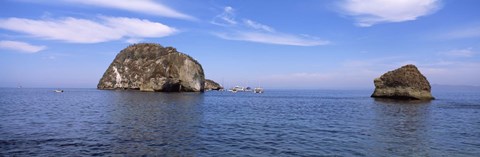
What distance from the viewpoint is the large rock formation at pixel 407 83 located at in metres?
101

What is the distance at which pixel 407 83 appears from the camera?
3984 inches

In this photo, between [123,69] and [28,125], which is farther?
[123,69]

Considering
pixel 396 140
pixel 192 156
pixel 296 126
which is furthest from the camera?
pixel 296 126

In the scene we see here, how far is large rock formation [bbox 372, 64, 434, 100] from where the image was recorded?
100750 millimetres

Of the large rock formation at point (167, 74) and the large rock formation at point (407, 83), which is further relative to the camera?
the large rock formation at point (167, 74)

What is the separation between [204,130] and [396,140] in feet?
53.0

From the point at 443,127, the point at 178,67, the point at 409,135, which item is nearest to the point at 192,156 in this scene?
the point at 409,135

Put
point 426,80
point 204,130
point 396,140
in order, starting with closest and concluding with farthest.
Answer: point 396,140 → point 204,130 → point 426,80

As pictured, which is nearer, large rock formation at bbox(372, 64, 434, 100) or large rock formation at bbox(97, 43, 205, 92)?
large rock formation at bbox(372, 64, 434, 100)

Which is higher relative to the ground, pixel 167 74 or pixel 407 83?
pixel 167 74

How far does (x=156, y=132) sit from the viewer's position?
111 feet

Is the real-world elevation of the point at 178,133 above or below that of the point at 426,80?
below

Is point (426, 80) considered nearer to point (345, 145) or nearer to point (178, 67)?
point (345, 145)

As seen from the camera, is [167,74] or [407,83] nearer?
[407,83]
